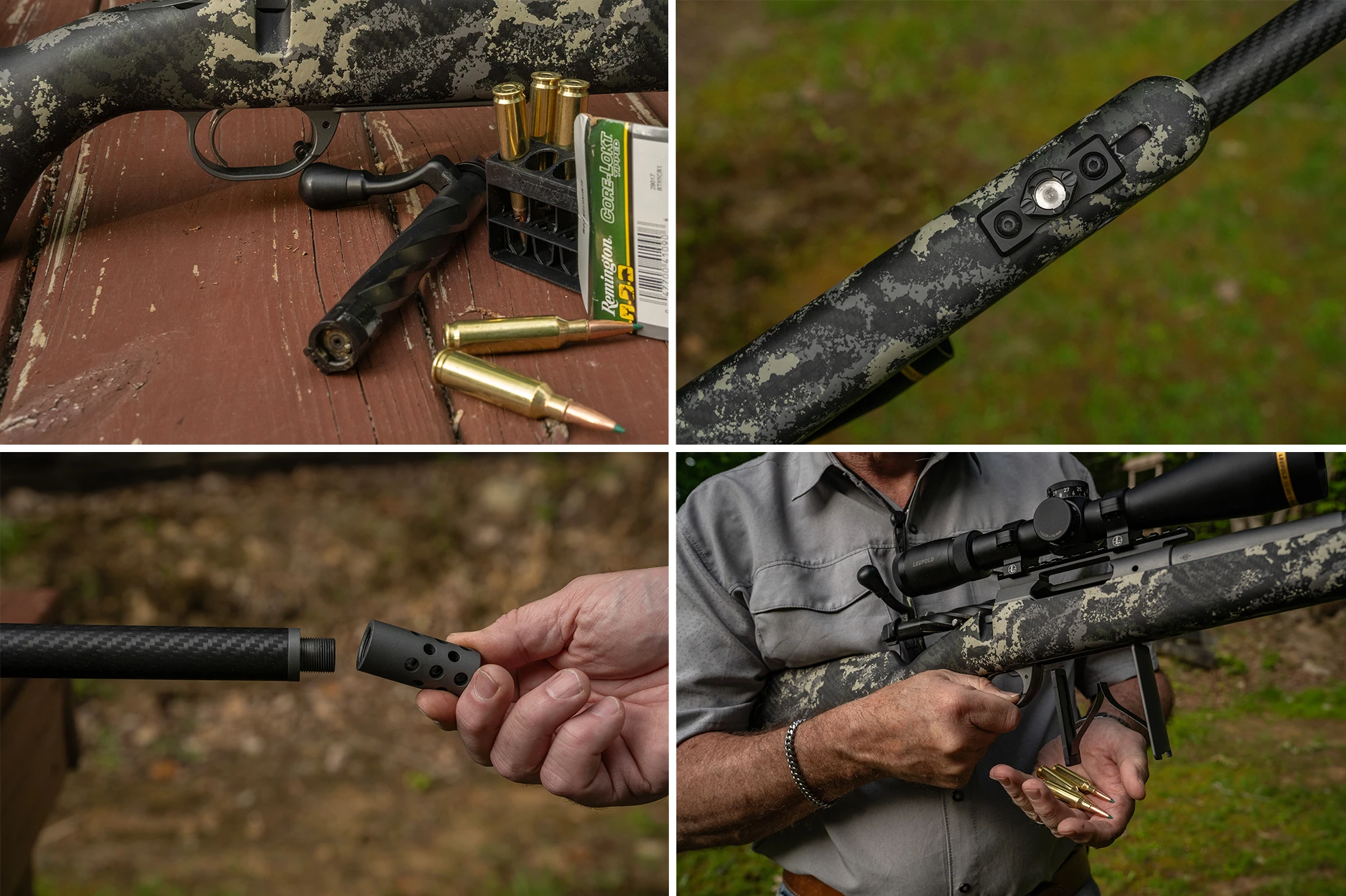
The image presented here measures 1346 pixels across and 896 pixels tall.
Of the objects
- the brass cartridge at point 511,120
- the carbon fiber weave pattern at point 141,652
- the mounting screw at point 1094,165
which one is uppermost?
the mounting screw at point 1094,165

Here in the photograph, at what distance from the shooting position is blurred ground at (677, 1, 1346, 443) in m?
4.43

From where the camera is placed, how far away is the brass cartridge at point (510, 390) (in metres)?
1.79

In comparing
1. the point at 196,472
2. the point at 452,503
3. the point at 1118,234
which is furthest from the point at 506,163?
the point at 1118,234

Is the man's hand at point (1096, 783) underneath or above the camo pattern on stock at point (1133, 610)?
underneath

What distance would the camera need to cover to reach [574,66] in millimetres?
2174

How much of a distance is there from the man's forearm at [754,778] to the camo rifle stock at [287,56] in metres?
1.36

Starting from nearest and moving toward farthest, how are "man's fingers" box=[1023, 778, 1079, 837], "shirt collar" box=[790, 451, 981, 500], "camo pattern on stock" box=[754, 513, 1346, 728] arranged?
"camo pattern on stock" box=[754, 513, 1346, 728] < "man's fingers" box=[1023, 778, 1079, 837] < "shirt collar" box=[790, 451, 981, 500]

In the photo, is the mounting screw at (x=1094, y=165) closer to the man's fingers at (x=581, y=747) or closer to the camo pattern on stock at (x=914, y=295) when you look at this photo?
the camo pattern on stock at (x=914, y=295)

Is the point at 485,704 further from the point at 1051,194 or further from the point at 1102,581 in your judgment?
the point at 1051,194

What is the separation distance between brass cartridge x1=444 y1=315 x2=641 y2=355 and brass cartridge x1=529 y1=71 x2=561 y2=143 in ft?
1.23

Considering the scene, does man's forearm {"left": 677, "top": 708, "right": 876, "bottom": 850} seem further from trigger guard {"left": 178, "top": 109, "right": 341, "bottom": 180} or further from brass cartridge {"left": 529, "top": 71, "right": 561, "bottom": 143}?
trigger guard {"left": 178, "top": 109, "right": 341, "bottom": 180}

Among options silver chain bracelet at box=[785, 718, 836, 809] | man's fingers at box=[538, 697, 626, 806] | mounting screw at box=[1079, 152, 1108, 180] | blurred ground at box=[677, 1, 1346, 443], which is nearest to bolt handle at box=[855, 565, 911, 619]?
silver chain bracelet at box=[785, 718, 836, 809]

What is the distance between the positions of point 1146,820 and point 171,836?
321 centimetres

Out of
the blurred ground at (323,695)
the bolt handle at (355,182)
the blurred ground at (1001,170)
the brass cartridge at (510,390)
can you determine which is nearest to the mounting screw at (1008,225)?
the brass cartridge at (510,390)
